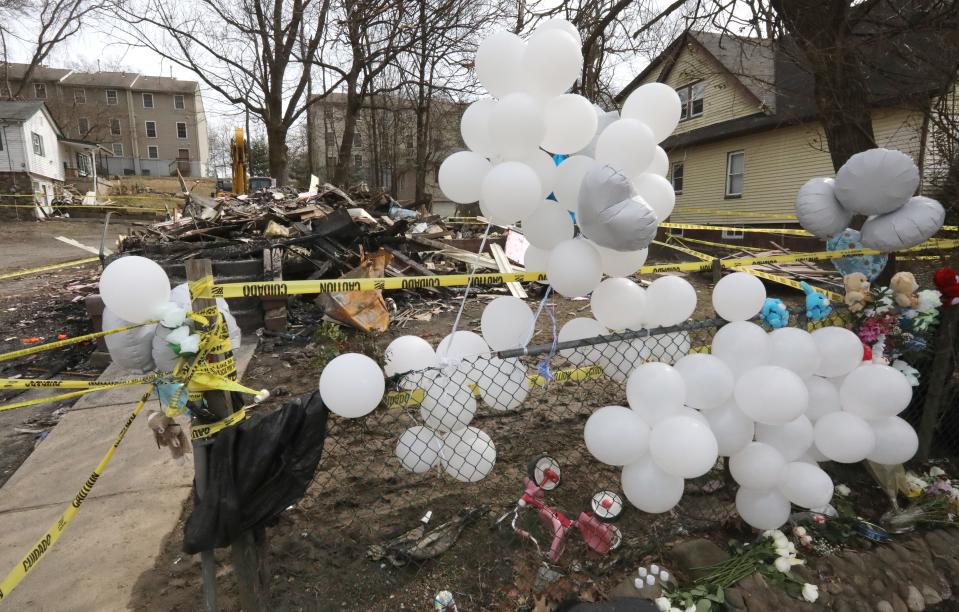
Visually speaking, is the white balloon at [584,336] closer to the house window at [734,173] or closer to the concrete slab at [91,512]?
the concrete slab at [91,512]

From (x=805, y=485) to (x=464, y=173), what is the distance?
2375 mm

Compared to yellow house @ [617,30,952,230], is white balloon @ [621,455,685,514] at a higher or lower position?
lower

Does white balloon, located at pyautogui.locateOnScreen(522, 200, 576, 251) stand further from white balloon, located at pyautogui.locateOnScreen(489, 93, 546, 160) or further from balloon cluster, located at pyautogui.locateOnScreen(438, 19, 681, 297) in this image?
white balloon, located at pyautogui.locateOnScreen(489, 93, 546, 160)

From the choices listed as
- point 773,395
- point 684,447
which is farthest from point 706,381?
point 684,447

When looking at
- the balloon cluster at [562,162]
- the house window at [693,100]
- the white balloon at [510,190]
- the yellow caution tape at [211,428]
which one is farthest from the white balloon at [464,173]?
the house window at [693,100]

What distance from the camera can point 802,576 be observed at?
8.61ft

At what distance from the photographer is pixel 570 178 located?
2.48 meters

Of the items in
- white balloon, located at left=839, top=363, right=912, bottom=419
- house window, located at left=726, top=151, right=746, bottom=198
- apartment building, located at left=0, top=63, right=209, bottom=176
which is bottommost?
white balloon, located at left=839, top=363, right=912, bottom=419

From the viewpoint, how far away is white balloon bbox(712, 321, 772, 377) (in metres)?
2.46

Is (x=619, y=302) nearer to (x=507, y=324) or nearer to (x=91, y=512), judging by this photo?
(x=507, y=324)

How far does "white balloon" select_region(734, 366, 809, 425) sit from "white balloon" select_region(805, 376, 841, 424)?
1.68 feet

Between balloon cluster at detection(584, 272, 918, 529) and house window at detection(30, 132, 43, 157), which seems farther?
house window at detection(30, 132, 43, 157)

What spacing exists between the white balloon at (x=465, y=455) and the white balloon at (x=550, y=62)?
5.65ft

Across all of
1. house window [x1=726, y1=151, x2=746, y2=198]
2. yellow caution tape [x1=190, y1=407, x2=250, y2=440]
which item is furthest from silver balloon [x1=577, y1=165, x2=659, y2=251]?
house window [x1=726, y1=151, x2=746, y2=198]
